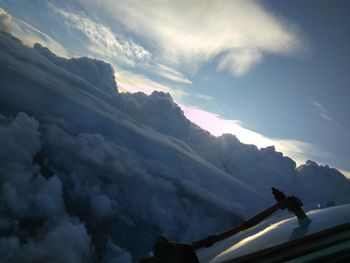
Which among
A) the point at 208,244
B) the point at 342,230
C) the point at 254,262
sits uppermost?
the point at 342,230

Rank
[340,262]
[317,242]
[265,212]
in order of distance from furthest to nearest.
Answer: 1. [265,212]
2. [317,242]
3. [340,262]

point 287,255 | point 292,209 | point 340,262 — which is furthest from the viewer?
point 292,209

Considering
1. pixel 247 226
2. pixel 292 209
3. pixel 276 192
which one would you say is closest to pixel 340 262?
pixel 247 226

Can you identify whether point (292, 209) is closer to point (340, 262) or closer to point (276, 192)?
point (276, 192)

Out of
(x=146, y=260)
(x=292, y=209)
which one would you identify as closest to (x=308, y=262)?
(x=146, y=260)

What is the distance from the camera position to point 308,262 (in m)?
3.94

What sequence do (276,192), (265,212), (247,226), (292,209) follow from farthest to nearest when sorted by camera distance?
(292,209), (276,192), (265,212), (247,226)

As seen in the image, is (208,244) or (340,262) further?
(208,244)

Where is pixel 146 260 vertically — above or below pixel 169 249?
below

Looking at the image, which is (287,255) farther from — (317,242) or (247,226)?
(247,226)

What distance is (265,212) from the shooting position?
936 cm

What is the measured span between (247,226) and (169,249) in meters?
4.62

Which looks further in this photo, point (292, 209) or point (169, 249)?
point (292, 209)

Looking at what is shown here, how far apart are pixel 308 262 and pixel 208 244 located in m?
3.05
